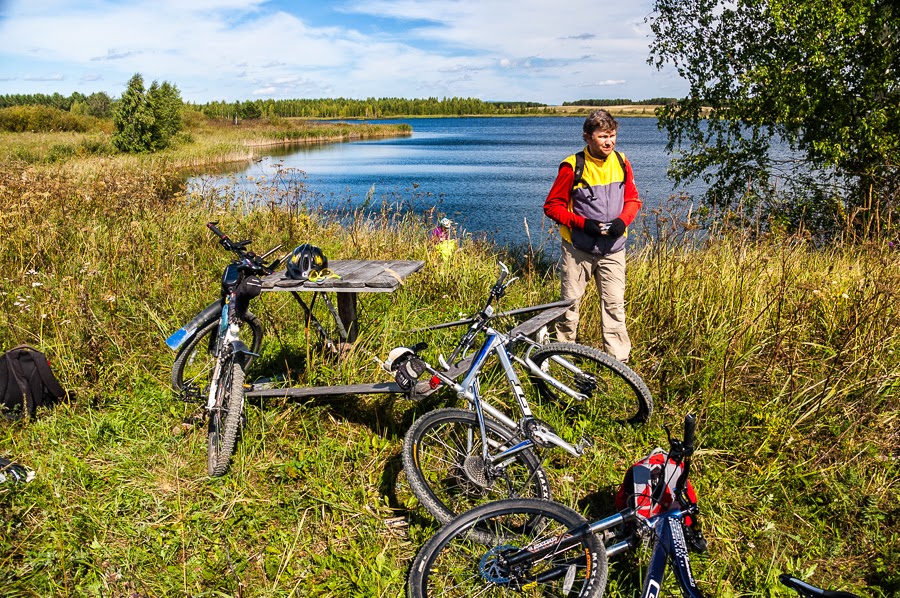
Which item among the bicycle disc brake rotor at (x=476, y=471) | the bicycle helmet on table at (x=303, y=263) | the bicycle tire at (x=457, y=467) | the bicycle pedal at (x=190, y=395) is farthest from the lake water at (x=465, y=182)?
the bicycle disc brake rotor at (x=476, y=471)

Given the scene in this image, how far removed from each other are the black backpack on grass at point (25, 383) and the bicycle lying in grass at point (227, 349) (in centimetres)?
83

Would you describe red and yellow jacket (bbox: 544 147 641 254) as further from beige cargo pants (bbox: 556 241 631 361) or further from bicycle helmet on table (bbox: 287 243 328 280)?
bicycle helmet on table (bbox: 287 243 328 280)

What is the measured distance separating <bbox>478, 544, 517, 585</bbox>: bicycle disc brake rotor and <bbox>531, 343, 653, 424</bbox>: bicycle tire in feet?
4.74

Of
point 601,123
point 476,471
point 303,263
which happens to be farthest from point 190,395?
point 601,123

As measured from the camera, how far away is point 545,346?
395 centimetres

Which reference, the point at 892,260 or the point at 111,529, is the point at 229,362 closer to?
the point at 111,529

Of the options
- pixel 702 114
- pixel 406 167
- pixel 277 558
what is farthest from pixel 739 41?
pixel 406 167

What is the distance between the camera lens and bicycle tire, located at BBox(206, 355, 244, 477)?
139 inches

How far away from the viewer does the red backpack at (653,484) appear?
2436 millimetres

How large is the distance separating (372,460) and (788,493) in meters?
2.46

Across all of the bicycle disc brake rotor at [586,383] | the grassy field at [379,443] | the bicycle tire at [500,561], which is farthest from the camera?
the bicycle disc brake rotor at [586,383]

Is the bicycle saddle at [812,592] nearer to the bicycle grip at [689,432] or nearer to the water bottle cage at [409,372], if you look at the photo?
the bicycle grip at [689,432]

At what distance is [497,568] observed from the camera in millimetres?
2607

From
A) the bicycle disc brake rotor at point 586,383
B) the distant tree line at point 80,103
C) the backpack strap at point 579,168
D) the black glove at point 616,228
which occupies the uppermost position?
the distant tree line at point 80,103
